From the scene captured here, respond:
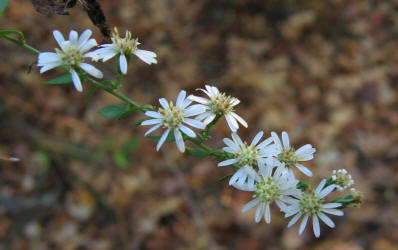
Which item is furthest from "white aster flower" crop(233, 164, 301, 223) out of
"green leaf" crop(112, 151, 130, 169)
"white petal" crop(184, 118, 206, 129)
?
"green leaf" crop(112, 151, 130, 169)

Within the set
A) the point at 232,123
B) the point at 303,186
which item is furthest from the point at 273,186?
the point at 232,123

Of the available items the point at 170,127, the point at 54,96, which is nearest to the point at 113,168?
the point at 54,96

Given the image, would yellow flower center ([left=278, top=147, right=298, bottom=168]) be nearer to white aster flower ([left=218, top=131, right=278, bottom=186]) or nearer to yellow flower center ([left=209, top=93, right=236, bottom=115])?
white aster flower ([left=218, top=131, right=278, bottom=186])

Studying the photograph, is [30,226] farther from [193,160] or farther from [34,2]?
[34,2]

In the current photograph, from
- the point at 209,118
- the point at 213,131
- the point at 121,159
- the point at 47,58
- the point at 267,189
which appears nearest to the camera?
the point at 47,58

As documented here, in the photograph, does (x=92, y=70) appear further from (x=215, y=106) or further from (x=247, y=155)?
(x=247, y=155)

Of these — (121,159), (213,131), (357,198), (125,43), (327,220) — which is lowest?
(327,220)
